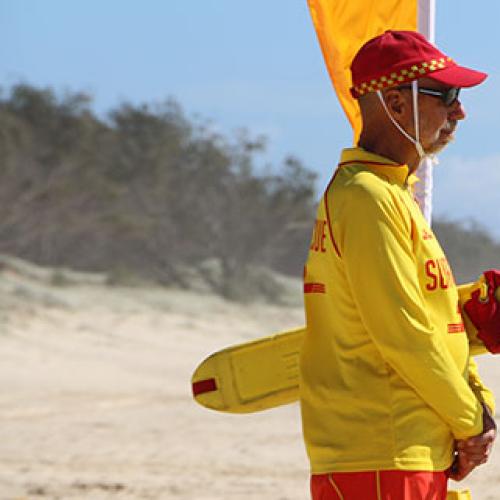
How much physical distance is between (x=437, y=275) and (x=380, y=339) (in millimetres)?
262

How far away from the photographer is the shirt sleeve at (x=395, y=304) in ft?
10.3

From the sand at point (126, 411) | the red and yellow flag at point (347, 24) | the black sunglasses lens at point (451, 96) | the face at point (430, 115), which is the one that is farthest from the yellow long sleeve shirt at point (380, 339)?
the sand at point (126, 411)

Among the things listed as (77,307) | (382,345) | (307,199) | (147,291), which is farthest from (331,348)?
(307,199)

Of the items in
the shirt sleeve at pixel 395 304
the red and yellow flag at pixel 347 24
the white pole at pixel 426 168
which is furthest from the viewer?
the red and yellow flag at pixel 347 24

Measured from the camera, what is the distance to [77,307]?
61.9 feet

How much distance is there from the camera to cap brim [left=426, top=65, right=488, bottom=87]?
3.30 meters

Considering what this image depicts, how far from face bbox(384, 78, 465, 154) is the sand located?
13.7 feet

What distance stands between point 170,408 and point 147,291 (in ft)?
36.8

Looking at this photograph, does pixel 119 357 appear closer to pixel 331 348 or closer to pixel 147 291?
pixel 147 291

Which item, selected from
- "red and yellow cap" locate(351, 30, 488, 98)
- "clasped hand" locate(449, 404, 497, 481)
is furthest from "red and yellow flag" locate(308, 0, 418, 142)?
"clasped hand" locate(449, 404, 497, 481)

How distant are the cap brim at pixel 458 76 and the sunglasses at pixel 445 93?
4 cm

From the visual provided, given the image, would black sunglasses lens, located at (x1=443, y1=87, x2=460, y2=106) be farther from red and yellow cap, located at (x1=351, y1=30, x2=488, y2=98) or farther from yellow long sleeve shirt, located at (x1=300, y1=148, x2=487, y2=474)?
yellow long sleeve shirt, located at (x1=300, y1=148, x2=487, y2=474)

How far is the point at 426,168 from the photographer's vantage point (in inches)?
185

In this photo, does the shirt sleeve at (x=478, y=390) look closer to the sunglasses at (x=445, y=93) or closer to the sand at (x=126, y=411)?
the sunglasses at (x=445, y=93)
